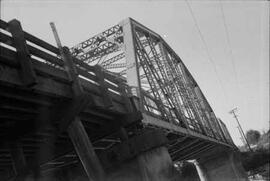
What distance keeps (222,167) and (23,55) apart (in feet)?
96.8

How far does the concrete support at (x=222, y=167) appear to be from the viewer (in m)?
31.8

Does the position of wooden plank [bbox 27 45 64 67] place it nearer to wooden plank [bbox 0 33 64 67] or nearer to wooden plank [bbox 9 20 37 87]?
wooden plank [bbox 0 33 64 67]

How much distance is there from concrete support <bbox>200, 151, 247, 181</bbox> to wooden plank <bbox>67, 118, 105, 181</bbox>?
26.4 meters

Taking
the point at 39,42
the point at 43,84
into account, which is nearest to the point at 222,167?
the point at 39,42

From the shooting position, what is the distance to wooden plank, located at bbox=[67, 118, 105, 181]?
6.79 metres

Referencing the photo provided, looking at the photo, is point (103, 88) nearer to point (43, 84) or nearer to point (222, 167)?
point (43, 84)

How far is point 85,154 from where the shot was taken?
22.3 ft

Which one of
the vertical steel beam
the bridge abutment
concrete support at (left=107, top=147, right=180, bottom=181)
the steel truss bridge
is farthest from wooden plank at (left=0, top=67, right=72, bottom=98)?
the vertical steel beam

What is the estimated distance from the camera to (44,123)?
23.1 feet

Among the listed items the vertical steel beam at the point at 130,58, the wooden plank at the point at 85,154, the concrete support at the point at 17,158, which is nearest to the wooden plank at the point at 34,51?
the wooden plank at the point at 85,154

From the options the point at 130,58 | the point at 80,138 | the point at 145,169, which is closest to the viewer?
the point at 80,138

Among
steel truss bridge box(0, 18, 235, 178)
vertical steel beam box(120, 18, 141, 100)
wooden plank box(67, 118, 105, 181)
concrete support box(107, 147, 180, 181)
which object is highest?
vertical steel beam box(120, 18, 141, 100)

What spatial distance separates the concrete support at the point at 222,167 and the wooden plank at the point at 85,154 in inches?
1039

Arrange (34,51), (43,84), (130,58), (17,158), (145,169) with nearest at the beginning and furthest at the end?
(43,84) < (34,51) < (17,158) < (145,169) < (130,58)
